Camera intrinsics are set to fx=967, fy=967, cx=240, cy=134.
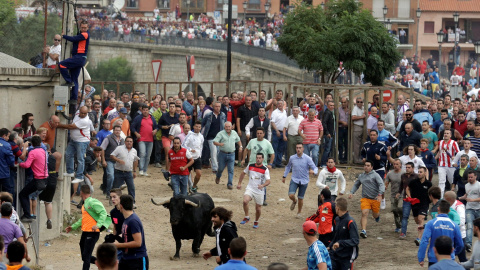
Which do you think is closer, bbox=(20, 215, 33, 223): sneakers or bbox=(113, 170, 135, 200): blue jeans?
bbox=(20, 215, 33, 223): sneakers

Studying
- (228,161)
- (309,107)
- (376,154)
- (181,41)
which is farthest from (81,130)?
(181,41)

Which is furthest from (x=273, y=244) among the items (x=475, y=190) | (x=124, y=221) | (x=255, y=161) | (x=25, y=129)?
(x=124, y=221)

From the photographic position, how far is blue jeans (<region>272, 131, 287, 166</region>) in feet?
82.2

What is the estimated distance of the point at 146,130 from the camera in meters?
23.3

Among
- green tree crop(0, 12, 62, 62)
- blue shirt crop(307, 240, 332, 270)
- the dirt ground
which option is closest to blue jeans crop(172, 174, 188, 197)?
the dirt ground

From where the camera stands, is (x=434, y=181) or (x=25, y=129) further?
(x=434, y=181)

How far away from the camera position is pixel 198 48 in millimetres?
62312

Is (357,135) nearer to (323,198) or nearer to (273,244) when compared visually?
(273,244)

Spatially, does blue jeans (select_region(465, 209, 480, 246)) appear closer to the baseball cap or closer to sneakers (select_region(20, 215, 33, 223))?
the baseball cap

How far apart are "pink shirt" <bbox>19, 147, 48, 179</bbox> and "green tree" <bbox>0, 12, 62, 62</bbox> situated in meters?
12.6

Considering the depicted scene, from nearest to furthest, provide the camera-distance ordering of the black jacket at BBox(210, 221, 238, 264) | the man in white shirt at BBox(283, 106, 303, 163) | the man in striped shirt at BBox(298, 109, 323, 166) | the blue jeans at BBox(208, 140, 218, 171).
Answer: the black jacket at BBox(210, 221, 238, 264) < the blue jeans at BBox(208, 140, 218, 171) < the man in striped shirt at BBox(298, 109, 323, 166) < the man in white shirt at BBox(283, 106, 303, 163)

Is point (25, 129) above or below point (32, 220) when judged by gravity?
above

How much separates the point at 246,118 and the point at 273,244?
20.7ft

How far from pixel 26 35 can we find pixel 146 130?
1002cm
